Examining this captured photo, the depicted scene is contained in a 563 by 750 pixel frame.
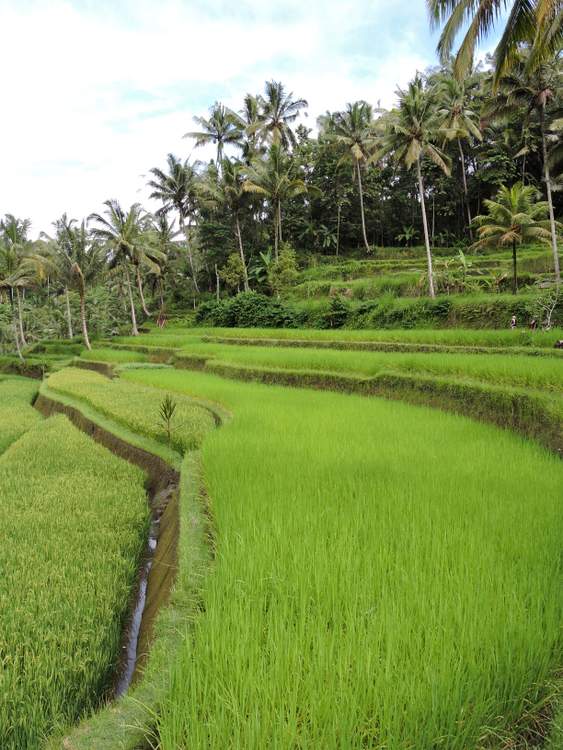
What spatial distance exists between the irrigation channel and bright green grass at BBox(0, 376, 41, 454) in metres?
2.95

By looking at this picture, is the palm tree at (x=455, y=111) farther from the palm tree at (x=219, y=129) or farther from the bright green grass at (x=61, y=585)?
the bright green grass at (x=61, y=585)

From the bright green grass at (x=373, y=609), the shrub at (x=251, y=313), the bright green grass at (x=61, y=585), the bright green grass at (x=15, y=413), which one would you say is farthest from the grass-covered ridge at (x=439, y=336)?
the bright green grass at (x=61, y=585)

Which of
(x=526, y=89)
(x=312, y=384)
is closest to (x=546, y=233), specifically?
(x=526, y=89)

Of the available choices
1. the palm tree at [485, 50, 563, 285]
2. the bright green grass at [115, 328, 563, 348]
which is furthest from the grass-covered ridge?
the palm tree at [485, 50, 563, 285]

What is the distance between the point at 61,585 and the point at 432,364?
20.2ft

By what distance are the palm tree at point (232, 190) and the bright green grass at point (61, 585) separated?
66.0 feet

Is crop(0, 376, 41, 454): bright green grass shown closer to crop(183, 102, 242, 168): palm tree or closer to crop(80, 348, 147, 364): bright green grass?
crop(80, 348, 147, 364): bright green grass

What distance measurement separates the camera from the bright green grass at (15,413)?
848cm

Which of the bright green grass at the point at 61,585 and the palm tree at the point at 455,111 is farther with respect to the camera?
A: the palm tree at the point at 455,111

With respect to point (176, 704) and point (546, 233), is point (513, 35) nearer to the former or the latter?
point (546, 233)

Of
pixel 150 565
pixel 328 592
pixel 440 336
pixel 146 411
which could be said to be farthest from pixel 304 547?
pixel 440 336

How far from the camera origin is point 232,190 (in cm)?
2448

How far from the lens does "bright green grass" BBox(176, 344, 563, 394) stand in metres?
5.88

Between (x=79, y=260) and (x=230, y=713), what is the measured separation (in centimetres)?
2768
